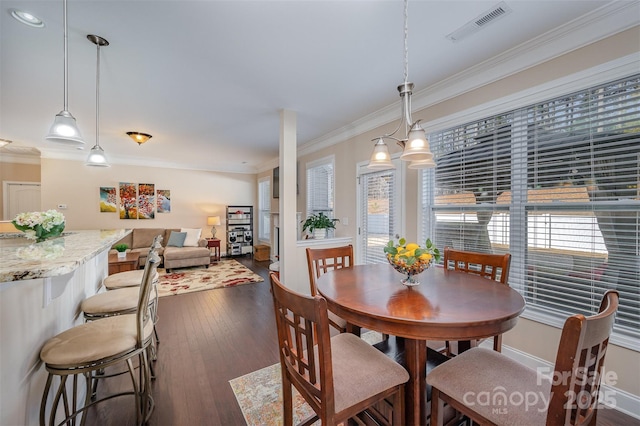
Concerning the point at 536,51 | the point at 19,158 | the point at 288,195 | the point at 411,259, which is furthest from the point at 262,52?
the point at 19,158

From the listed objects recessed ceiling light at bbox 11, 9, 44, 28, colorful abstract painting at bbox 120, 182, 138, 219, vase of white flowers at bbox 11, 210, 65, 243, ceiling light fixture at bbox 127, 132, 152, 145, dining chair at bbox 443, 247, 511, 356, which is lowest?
dining chair at bbox 443, 247, 511, 356

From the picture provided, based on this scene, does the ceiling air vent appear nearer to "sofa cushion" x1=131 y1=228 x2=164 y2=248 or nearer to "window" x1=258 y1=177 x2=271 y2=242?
"window" x1=258 y1=177 x2=271 y2=242

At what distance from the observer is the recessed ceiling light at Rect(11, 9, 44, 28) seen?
174 centimetres

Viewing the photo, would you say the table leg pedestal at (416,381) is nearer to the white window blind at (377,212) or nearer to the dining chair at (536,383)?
the dining chair at (536,383)

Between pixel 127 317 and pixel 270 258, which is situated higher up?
pixel 127 317

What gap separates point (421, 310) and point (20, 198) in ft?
27.8

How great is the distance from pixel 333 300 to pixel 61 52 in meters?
3.08

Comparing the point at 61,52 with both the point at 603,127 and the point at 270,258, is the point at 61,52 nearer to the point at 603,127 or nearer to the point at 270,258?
the point at 603,127

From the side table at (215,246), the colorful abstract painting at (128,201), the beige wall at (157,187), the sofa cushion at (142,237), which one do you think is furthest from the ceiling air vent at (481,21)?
the colorful abstract painting at (128,201)

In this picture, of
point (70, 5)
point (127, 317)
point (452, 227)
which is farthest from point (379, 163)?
point (70, 5)

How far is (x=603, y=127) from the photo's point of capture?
71.3 inches

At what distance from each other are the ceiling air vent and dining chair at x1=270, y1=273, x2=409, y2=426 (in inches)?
86.5

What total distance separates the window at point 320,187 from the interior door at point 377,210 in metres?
0.85

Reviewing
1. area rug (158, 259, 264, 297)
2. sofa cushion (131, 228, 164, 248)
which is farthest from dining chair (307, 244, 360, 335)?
sofa cushion (131, 228, 164, 248)
